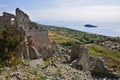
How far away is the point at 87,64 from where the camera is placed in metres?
46.8

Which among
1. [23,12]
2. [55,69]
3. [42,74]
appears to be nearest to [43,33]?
[23,12]

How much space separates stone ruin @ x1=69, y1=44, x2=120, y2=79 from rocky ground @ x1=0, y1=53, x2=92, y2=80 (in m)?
5.57

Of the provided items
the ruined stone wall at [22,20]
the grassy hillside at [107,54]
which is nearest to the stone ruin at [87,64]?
the ruined stone wall at [22,20]

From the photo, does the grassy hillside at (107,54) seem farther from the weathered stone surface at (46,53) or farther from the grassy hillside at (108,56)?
the weathered stone surface at (46,53)

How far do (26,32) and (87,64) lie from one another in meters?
9.47

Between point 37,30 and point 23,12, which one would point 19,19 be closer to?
point 23,12

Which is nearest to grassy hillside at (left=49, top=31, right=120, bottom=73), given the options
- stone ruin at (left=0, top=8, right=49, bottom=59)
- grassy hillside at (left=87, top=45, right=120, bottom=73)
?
grassy hillside at (left=87, top=45, right=120, bottom=73)

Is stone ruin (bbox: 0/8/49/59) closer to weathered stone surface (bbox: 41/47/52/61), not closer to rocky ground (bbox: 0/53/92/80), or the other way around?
weathered stone surface (bbox: 41/47/52/61)

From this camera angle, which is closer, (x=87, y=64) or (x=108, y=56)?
(x=87, y=64)

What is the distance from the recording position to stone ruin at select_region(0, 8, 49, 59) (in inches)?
1602

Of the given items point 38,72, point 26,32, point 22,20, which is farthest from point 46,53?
point 38,72

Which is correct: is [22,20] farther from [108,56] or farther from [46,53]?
[108,56]

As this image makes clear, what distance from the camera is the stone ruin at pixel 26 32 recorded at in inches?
1602

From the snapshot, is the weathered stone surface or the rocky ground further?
the weathered stone surface
